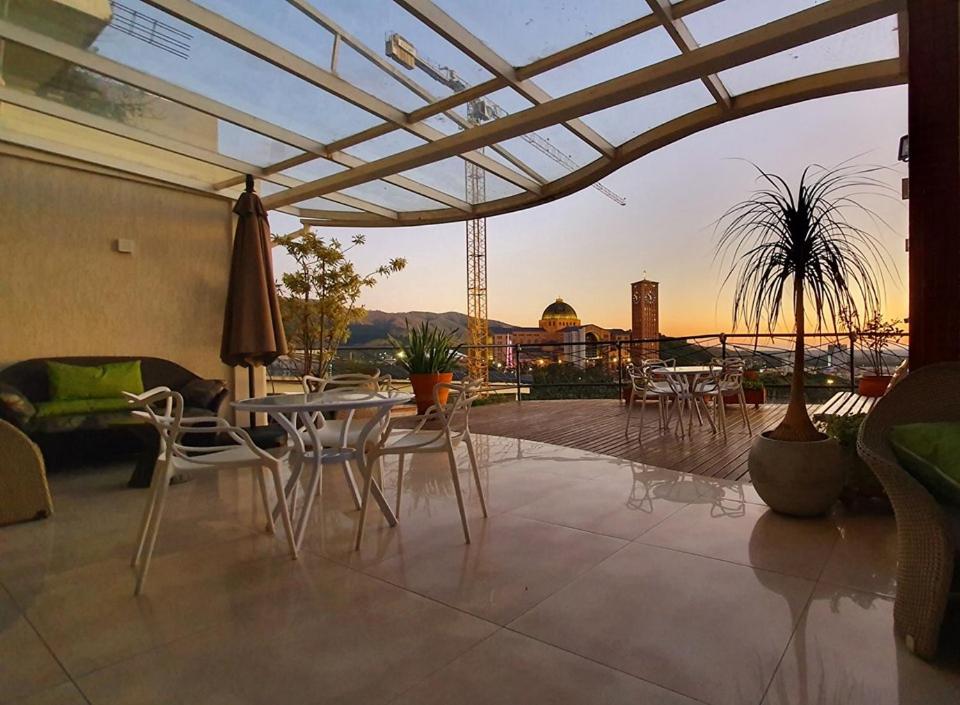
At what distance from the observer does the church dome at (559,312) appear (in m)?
16.0

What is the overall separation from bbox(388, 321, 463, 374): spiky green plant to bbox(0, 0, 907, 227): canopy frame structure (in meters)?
1.65

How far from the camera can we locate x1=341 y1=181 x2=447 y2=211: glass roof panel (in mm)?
5980

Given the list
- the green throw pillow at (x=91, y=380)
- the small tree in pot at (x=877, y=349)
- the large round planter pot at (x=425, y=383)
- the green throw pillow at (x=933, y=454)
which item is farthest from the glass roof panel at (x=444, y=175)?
the small tree in pot at (x=877, y=349)

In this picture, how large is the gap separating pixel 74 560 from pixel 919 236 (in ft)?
13.1

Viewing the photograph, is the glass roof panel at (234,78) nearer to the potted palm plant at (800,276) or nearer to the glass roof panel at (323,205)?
the glass roof panel at (323,205)

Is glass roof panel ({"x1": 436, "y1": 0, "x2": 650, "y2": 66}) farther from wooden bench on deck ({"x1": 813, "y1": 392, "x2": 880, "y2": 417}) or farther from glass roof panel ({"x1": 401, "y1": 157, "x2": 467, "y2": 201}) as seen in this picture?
wooden bench on deck ({"x1": 813, "y1": 392, "x2": 880, "y2": 417})

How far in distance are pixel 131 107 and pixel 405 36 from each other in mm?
2314

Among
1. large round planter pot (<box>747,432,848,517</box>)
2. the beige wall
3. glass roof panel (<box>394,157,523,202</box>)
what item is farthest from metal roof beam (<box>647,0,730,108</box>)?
the beige wall

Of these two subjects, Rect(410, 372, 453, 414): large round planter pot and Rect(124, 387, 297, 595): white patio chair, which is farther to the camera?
Rect(410, 372, 453, 414): large round planter pot

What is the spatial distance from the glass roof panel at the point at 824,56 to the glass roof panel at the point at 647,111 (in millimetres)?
235

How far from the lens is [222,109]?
4.25 meters

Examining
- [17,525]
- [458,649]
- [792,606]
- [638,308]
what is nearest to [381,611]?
[458,649]

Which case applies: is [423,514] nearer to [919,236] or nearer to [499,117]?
[919,236]

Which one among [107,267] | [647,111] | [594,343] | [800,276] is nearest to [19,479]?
[107,267]
